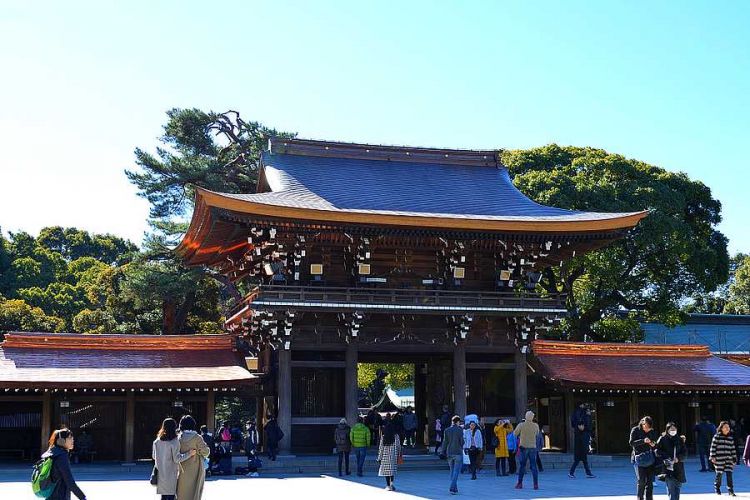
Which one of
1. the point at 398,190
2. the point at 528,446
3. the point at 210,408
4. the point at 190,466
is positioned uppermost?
the point at 398,190

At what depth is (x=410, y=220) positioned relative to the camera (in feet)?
84.4

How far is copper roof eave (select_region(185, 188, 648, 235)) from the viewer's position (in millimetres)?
24391

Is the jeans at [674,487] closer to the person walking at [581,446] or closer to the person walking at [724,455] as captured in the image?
the person walking at [724,455]

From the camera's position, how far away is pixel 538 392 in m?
31.6

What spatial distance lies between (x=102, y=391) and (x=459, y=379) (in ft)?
36.4

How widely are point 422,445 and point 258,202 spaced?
430 inches

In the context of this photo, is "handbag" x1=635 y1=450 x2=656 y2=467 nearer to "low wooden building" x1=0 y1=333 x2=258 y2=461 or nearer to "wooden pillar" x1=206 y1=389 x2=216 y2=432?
"low wooden building" x1=0 y1=333 x2=258 y2=461

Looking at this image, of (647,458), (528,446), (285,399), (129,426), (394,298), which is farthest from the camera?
(129,426)

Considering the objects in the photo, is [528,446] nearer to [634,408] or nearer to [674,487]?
[674,487]

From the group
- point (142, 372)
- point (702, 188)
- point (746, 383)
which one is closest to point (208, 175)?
point (142, 372)

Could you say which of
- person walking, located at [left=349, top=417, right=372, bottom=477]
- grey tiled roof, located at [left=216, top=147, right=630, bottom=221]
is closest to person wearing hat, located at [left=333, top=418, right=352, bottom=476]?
person walking, located at [left=349, top=417, right=372, bottom=477]

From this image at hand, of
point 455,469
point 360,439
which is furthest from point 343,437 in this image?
point 455,469

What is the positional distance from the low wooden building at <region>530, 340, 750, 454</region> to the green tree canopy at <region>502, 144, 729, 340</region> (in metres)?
8.75

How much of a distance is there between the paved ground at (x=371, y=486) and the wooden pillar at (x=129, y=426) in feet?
7.26
